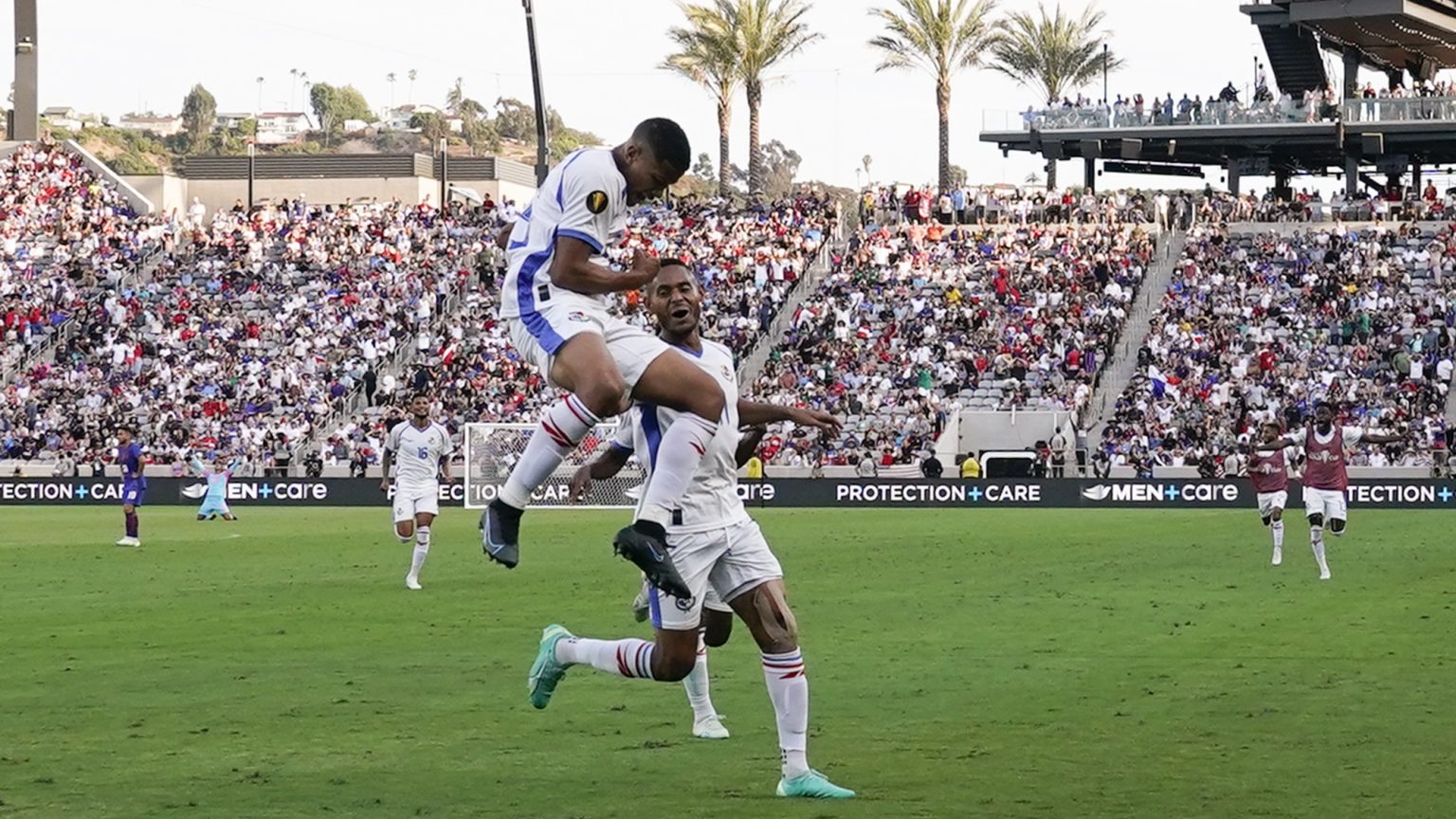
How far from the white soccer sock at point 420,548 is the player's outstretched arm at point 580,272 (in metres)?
15.1

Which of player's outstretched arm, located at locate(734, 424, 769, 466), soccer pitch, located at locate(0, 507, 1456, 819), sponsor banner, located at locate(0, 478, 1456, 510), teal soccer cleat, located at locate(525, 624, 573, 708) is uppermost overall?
player's outstretched arm, located at locate(734, 424, 769, 466)

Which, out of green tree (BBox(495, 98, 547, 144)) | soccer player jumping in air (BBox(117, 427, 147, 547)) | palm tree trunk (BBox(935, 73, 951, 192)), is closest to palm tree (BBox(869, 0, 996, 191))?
palm tree trunk (BBox(935, 73, 951, 192))

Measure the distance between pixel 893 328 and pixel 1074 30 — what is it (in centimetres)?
2523

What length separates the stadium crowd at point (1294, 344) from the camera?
49.2 meters

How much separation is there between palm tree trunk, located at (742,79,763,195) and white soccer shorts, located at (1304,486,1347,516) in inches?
1927

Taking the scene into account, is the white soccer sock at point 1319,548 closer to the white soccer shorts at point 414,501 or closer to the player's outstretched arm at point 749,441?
the white soccer shorts at point 414,501

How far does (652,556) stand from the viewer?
9.16 m

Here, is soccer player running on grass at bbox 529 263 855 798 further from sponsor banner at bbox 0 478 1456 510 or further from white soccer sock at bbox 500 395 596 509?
sponsor banner at bbox 0 478 1456 510

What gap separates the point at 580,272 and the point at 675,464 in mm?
1003

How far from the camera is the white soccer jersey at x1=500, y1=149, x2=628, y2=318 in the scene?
9453 mm

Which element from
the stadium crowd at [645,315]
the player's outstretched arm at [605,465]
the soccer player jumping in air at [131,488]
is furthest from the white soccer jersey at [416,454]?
the stadium crowd at [645,315]

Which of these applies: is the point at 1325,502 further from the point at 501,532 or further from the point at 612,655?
the point at 501,532

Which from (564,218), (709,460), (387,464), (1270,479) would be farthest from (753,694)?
(1270,479)

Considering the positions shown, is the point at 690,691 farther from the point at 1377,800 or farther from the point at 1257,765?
the point at 1377,800
